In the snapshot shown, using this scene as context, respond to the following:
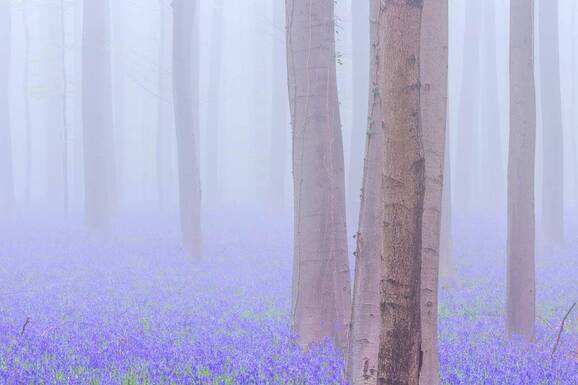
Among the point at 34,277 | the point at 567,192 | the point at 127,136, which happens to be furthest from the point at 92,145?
the point at 127,136

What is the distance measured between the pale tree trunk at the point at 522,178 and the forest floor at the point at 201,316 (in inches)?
16.8

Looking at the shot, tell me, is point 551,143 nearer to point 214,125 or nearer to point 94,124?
point 94,124

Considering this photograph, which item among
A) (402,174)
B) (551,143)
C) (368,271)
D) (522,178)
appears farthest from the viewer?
(551,143)

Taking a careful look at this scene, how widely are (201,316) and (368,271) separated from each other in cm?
451

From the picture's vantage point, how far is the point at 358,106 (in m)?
23.0

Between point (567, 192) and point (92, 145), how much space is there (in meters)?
41.2

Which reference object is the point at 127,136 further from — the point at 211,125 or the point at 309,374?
the point at 309,374

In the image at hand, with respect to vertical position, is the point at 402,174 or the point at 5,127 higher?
the point at 5,127

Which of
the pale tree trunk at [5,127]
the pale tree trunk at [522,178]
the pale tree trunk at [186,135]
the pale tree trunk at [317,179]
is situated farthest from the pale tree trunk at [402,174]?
the pale tree trunk at [5,127]

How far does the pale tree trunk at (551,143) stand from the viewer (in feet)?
68.6

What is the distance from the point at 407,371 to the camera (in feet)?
13.1

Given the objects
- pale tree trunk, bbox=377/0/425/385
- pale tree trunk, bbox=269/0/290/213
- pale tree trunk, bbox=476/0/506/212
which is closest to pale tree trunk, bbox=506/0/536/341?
pale tree trunk, bbox=377/0/425/385

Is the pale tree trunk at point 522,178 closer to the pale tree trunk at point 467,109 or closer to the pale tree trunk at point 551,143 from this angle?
the pale tree trunk at point 551,143

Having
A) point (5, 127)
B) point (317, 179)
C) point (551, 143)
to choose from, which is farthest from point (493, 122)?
point (317, 179)
